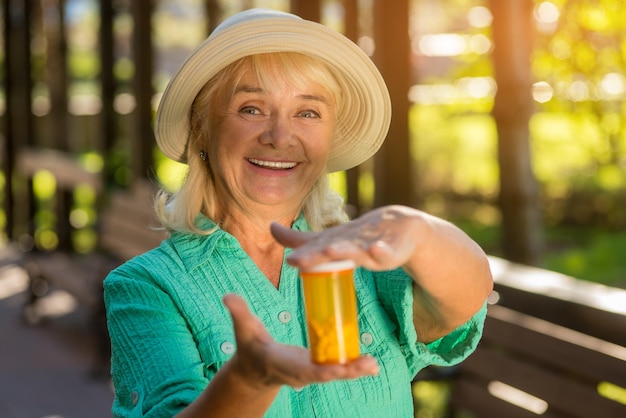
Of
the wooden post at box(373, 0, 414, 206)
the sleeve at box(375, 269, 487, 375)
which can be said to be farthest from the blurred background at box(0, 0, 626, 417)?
the sleeve at box(375, 269, 487, 375)

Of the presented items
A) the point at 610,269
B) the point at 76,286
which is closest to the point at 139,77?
the point at 76,286

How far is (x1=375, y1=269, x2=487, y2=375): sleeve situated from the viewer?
6.17 ft

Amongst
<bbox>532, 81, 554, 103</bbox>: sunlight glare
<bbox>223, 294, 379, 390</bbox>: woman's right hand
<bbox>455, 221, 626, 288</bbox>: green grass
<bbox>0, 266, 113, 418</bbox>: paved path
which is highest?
<bbox>532, 81, 554, 103</bbox>: sunlight glare

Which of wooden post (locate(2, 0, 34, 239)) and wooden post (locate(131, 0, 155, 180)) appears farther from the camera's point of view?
wooden post (locate(2, 0, 34, 239))

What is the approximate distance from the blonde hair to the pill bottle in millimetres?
654

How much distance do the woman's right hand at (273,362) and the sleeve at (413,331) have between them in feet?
1.68

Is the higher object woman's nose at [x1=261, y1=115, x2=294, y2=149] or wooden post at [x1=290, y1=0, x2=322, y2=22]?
wooden post at [x1=290, y1=0, x2=322, y2=22]

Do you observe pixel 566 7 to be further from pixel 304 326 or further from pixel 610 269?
pixel 304 326

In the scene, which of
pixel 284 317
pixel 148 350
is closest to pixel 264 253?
pixel 284 317

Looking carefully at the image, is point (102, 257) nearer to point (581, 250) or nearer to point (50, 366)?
point (50, 366)

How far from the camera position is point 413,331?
1.89 metres

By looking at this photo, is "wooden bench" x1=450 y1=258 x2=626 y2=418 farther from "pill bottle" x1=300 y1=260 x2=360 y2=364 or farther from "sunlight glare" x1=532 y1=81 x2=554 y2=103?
"sunlight glare" x1=532 y1=81 x2=554 y2=103

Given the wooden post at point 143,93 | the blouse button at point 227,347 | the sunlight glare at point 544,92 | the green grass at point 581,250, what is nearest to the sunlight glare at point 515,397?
the blouse button at point 227,347

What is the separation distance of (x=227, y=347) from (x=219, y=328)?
0.14 feet
